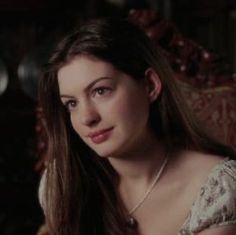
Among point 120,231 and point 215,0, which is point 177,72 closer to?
point 120,231

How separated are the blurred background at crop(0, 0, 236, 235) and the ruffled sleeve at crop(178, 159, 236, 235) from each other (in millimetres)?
1405

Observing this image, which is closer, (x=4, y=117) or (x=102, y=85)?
(x=102, y=85)

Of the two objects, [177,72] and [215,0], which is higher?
[215,0]

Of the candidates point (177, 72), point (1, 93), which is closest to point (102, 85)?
point (177, 72)

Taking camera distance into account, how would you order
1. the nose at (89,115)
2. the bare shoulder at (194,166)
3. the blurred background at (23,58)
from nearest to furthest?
the nose at (89,115)
the bare shoulder at (194,166)
the blurred background at (23,58)

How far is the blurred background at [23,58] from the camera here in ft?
8.34

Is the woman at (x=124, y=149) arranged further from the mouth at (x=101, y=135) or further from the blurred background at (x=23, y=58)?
the blurred background at (x=23, y=58)

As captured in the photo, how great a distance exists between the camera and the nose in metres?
1.11

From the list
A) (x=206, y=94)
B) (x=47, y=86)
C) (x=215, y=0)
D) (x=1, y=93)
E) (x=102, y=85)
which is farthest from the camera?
(x=215, y=0)

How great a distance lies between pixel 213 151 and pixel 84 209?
32 cm

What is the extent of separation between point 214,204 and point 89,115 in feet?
0.99

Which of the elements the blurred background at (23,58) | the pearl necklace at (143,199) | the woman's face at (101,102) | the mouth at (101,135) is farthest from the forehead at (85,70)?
the blurred background at (23,58)

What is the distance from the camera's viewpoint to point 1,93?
8.21 feet

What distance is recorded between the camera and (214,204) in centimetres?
113
